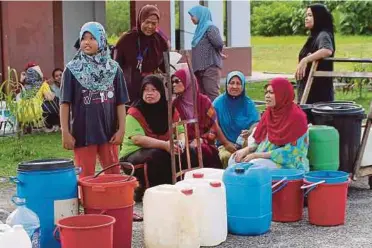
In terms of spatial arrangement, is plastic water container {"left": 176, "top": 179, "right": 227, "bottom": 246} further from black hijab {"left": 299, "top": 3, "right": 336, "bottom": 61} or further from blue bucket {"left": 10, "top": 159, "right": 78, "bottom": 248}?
black hijab {"left": 299, "top": 3, "right": 336, "bottom": 61}

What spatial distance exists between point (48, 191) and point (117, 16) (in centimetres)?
1328

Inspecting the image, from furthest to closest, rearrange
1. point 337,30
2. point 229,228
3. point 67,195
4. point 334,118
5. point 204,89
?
point 337,30 < point 204,89 < point 334,118 < point 229,228 < point 67,195

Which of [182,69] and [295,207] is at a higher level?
[182,69]

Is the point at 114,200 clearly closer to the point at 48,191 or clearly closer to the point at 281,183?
the point at 48,191

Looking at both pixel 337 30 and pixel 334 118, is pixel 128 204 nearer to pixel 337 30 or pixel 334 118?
pixel 334 118

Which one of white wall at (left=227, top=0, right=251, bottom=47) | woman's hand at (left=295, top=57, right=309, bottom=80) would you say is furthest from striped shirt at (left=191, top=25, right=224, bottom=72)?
white wall at (left=227, top=0, right=251, bottom=47)

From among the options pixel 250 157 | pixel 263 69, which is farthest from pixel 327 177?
pixel 263 69

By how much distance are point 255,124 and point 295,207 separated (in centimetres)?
153

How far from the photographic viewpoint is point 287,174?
591cm

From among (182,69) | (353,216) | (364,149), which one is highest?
(182,69)

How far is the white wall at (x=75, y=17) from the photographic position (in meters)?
15.6

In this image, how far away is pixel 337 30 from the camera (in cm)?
3212

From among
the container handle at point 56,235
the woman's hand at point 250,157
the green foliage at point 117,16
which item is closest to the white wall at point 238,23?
the green foliage at point 117,16

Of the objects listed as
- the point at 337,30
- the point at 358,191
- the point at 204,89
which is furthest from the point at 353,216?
the point at 337,30
